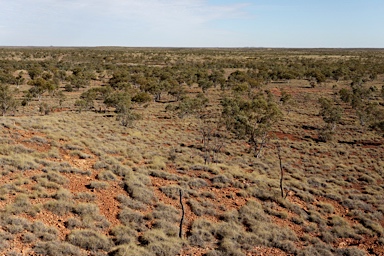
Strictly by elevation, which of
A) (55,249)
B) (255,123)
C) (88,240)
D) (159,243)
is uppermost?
(255,123)

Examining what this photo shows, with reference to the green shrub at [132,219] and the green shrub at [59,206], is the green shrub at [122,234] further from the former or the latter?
the green shrub at [59,206]

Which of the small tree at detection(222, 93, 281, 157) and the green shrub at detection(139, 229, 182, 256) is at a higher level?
the small tree at detection(222, 93, 281, 157)

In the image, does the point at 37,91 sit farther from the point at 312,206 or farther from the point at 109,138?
the point at 312,206

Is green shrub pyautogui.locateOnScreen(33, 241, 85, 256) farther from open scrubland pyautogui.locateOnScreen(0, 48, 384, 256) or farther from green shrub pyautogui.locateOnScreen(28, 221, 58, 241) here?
green shrub pyautogui.locateOnScreen(28, 221, 58, 241)

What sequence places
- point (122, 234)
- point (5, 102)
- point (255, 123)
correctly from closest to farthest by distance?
point (122, 234) → point (255, 123) → point (5, 102)

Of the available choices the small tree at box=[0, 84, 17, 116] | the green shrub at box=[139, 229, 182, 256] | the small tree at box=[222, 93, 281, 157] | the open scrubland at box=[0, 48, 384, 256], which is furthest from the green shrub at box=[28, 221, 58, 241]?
the small tree at box=[0, 84, 17, 116]

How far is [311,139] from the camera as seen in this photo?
38.3 meters

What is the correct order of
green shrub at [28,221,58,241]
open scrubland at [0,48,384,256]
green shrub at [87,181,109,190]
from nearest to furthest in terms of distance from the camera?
1. green shrub at [28,221,58,241]
2. open scrubland at [0,48,384,256]
3. green shrub at [87,181,109,190]

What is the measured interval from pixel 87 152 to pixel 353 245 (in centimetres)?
1720

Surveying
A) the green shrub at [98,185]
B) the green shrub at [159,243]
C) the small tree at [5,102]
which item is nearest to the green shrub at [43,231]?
the green shrub at [159,243]

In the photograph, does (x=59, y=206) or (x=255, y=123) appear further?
(x=255, y=123)

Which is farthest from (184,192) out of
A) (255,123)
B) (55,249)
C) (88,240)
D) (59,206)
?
(255,123)

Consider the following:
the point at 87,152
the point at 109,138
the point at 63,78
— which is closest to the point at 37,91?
the point at 63,78

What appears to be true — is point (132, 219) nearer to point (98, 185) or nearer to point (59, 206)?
point (59, 206)
